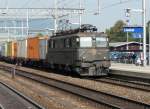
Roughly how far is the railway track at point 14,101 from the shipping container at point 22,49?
108ft

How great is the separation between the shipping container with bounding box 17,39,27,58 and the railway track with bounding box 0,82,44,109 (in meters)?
33.0

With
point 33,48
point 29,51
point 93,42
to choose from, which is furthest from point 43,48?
point 93,42

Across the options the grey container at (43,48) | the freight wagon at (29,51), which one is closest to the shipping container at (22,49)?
the freight wagon at (29,51)

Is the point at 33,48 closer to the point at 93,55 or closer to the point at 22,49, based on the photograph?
the point at 22,49

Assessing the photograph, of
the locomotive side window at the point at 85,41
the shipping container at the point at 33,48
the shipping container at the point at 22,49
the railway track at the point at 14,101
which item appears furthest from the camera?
the shipping container at the point at 22,49

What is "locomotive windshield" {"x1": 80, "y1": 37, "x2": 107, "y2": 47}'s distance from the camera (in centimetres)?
3164

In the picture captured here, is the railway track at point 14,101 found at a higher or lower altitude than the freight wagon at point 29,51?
lower

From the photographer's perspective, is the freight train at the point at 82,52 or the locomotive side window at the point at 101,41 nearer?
the freight train at the point at 82,52

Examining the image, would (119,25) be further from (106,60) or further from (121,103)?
(121,103)

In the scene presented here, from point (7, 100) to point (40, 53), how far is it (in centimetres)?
2586

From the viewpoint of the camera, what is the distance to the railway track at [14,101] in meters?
16.6

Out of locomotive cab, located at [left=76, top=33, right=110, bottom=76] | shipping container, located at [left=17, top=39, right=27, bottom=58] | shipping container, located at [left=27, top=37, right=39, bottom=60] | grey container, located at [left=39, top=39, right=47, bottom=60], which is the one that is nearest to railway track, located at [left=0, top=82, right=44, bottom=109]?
locomotive cab, located at [left=76, top=33, right=110, bottom=76]

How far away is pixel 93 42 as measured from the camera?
32156mm

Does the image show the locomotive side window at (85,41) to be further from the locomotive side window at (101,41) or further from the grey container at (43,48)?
the grey container at (43,48)
